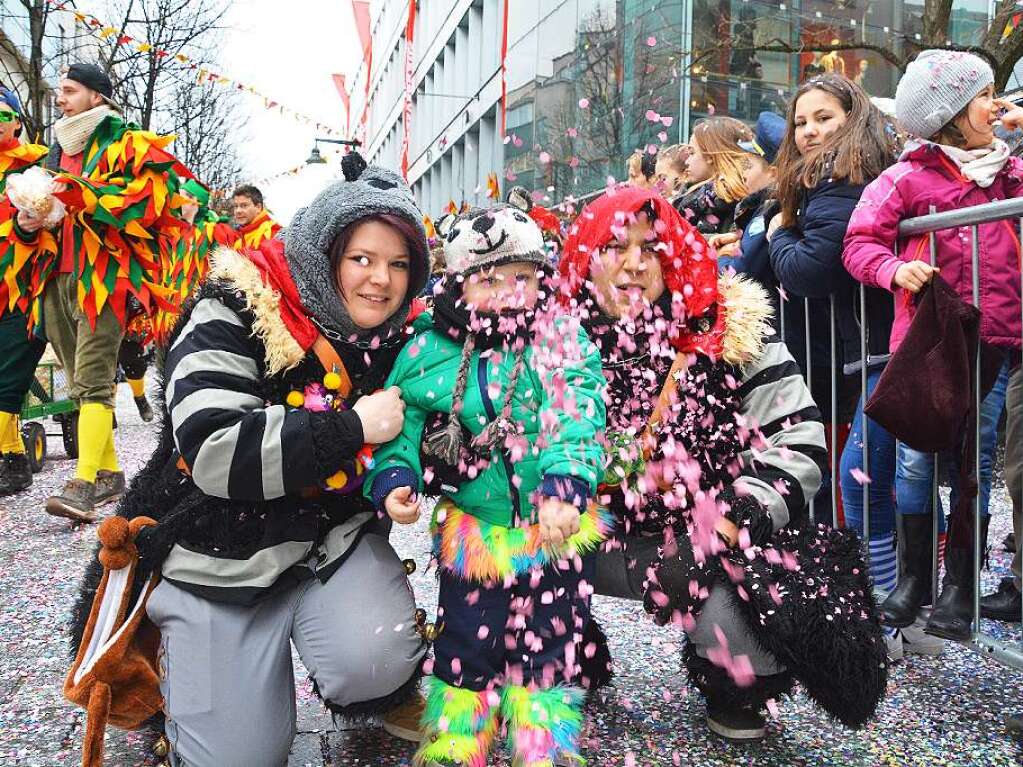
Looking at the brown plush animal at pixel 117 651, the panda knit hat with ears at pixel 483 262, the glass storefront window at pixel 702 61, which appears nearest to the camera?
the brown plush animal at pixel 117 651

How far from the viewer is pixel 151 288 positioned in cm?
467

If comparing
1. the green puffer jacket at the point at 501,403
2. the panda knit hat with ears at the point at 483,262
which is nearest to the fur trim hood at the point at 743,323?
the green puffer jacket at the point at 501,403

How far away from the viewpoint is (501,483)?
2219 mm

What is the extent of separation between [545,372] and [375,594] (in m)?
0.69

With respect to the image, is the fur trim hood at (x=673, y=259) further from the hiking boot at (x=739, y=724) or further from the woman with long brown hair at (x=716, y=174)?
the woman with long brown hair at (x=716, y=174)

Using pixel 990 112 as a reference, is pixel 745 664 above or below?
below

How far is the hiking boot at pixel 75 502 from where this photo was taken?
4.23 metres

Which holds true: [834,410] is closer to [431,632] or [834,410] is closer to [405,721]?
[431,632]

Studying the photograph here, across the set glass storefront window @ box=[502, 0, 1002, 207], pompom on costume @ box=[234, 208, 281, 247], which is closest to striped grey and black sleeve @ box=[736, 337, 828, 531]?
pompom on costume @ box=[234, 208, 281, 247]

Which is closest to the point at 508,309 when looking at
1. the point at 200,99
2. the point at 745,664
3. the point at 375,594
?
the point at 375,594

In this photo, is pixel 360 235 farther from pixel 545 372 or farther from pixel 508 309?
pixel 545 372

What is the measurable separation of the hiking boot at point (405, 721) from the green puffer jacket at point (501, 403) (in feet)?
1.82

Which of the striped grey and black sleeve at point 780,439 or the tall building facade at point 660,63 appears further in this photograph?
the tall building facade at point 660,63

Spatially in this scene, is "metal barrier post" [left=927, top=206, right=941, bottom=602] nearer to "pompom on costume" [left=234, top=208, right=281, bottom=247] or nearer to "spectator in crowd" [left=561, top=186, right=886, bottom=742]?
"spectator in crowd" [left=561, top=186, right=886, bottom=742]
